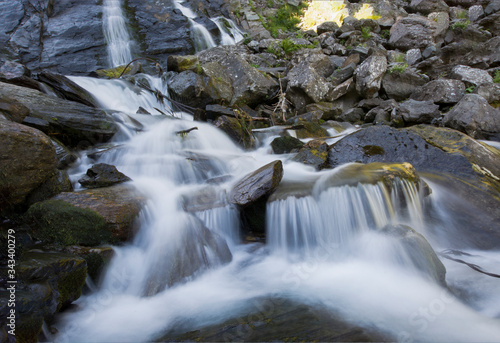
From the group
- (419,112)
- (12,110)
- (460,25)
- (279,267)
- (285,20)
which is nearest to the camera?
(279,267)

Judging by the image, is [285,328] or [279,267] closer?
[285,328]

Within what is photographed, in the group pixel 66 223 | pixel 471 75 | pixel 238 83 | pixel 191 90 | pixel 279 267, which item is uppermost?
pixel 238 83

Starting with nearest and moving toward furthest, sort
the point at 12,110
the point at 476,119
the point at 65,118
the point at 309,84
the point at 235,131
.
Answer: the point at 12,110, the point at 65,118, the point at 476,119, the point at 235,131, the point at 309,84

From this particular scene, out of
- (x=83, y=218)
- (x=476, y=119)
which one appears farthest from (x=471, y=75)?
(x=83, y=218)

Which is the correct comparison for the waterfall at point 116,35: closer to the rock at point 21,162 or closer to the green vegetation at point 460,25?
the rock at point 21,162

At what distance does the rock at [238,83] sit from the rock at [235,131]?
1921 mm

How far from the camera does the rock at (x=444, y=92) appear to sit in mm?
8578

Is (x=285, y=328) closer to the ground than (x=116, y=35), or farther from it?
closer to the ground

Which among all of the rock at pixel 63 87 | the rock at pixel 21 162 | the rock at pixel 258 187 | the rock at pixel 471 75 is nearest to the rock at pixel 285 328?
the rock at pixel 258 187

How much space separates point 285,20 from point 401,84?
38.7ft

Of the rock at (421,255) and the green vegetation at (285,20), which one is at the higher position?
the green vegetation at (285,20)

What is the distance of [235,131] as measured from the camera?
24.4 ft

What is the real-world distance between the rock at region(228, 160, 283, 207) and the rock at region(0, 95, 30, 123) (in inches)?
146

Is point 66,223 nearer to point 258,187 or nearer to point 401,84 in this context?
point 258,187
